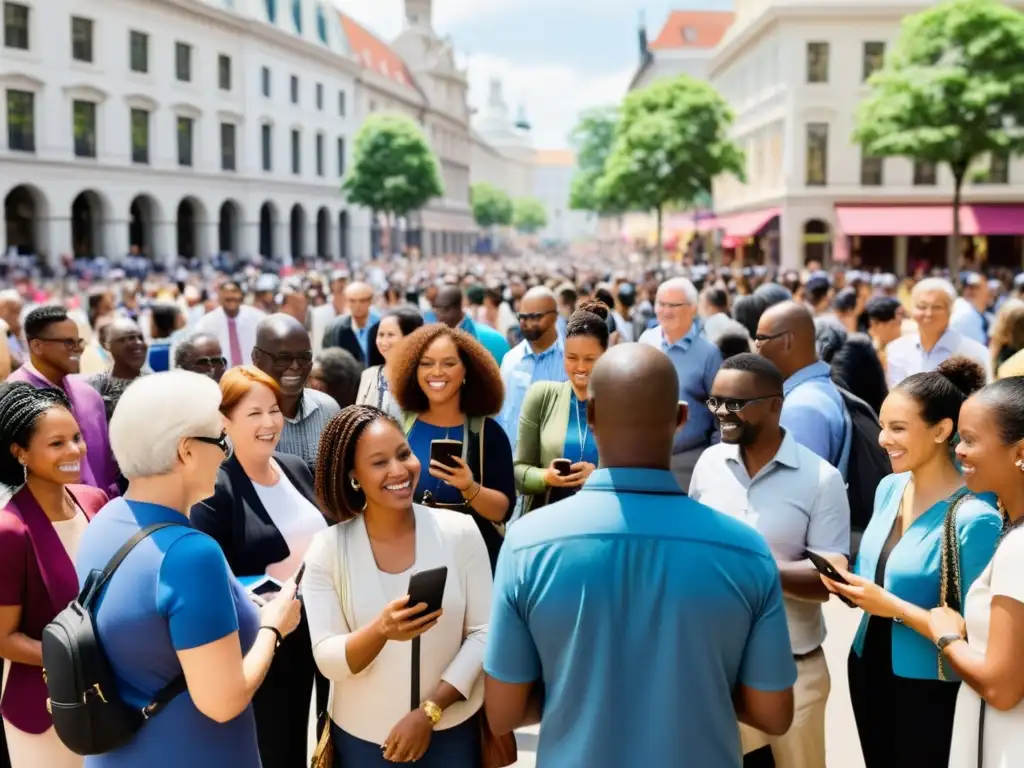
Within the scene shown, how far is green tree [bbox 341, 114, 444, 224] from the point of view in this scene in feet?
199

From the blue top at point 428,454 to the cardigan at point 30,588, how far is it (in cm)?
140

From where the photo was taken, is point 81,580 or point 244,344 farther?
point 244,344

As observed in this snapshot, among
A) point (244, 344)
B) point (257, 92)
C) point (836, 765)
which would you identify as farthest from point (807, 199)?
point (836, 765)

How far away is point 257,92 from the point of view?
5462 cm

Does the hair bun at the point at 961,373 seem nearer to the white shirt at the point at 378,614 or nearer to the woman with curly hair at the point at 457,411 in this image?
the woman with curly hair at the point at 457,411

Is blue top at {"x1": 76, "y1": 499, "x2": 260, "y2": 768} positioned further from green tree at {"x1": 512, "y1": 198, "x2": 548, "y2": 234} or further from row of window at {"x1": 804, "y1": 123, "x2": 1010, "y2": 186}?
green tree at {"x1": 512, "y1": 198, "x2": 548, "y2": 234}

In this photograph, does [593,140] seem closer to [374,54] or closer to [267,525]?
[374,54]

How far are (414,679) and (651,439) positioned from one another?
1295 millimetres

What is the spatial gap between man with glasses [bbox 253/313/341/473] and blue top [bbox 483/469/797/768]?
119 inches

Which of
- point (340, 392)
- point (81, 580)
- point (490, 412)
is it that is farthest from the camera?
point (340, 392)

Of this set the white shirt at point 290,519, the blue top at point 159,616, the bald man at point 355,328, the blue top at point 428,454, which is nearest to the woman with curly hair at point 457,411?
the blue top at point 428,454

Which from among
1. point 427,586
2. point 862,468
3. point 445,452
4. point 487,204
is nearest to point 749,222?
point 862,468

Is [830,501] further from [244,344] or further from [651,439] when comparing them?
[244,344]

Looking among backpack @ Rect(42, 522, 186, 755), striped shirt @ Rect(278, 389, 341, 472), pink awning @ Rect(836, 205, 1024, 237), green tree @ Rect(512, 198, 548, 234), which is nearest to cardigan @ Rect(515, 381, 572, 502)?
striped shirt @ Rect(278, 389, 341, 472)
